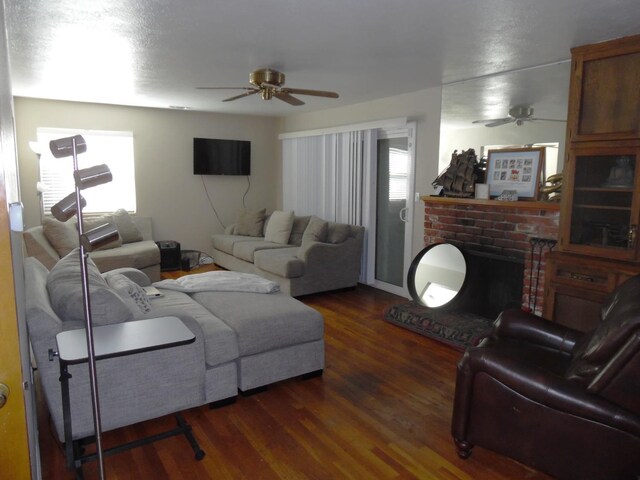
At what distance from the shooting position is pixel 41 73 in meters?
4.02

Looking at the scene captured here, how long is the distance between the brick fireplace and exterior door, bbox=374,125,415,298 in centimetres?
45

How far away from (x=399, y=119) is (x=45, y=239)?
401 cm

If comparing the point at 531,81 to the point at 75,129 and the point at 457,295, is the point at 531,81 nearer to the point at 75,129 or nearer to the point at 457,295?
the point at 457,295

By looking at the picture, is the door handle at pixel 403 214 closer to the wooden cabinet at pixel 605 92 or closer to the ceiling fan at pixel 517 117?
the ceiling fan at pixel 517 117

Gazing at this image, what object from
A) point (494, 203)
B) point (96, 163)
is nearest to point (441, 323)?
point (494, 203)

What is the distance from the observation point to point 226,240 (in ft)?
20.6

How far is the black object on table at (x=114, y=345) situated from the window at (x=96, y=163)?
165 inches

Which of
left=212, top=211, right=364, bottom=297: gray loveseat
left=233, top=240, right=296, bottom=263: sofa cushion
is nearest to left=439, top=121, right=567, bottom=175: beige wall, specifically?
left=212, top=211, right=364, bottom=297: gray loveseat

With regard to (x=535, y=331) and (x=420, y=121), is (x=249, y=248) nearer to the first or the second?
(x=420, y=121)

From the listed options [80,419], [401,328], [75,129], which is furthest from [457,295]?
[75,129]

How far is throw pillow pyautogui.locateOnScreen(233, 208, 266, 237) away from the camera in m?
6.55

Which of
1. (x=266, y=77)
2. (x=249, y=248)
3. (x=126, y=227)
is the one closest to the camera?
(x=266, y=77)

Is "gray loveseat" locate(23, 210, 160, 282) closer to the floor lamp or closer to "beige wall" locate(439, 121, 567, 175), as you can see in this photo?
the floor lamp

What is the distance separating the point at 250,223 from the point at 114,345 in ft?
16.0
